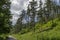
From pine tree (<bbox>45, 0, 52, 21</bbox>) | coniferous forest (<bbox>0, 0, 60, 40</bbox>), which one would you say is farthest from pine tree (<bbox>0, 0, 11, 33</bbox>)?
pine tree (<bbox>45, 0, 52, 21</bbox>)

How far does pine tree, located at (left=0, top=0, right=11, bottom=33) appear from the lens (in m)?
30.1

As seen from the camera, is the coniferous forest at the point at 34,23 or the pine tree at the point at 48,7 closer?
the coniferous forest at the point at 34,23

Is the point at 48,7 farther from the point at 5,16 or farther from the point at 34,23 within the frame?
the point at 5,16

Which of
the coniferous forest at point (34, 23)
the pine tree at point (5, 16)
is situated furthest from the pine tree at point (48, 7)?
the pine tree at point (5, 16)

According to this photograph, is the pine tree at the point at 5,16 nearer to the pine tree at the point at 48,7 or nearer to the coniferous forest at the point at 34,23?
the coniferous forest at the point at 34,23

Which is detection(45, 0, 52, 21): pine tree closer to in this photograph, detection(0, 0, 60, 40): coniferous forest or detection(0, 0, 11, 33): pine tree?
detection(0, 0, 60, 40): coniferous forest

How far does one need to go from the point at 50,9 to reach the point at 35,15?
43.0 ft

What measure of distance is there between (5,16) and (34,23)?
4672 inches

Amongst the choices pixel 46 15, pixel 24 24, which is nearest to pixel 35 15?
pixel 46 15

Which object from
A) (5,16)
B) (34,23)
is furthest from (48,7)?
(5,16)

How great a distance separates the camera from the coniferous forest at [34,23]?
101ft

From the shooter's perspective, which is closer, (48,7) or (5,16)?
(5,16)

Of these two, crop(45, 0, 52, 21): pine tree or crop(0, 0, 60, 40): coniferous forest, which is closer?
crop(0, 0, 60, 40): coniferous forest

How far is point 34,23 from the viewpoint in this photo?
14925cm
